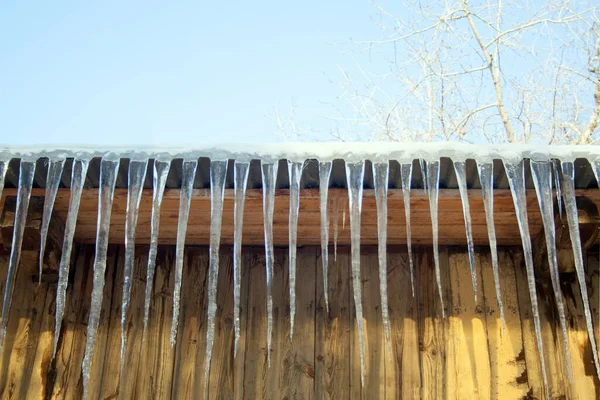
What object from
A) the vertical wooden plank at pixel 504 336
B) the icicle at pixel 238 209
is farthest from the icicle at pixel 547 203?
the icicle at pixel 238 209

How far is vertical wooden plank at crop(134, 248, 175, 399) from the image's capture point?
345 centimetres

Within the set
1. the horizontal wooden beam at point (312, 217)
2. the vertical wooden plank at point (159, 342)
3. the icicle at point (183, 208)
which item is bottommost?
the vertical wooden plank at point (159, 342)

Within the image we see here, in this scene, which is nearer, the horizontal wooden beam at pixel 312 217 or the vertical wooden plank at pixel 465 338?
the horizontal wooden beam at pixel 312 217

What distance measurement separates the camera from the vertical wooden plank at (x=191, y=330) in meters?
3.45

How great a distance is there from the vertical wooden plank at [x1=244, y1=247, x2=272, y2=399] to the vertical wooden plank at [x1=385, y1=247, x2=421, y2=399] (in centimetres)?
64

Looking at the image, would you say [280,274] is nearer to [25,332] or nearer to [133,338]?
[133,338]

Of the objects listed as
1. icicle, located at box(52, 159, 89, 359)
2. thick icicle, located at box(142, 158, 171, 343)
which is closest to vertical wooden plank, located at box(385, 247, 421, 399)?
thick icicle, located at box(142, 158, 171, 343)

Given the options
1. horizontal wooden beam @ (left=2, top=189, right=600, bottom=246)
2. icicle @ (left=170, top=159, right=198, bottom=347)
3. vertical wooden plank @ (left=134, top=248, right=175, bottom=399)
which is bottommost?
vertical wooden plank @ (left=134, top=248, right=175, bottom=399)

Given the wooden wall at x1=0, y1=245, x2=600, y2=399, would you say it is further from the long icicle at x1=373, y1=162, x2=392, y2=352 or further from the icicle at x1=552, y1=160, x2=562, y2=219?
the icicle at x1=552, y1=160, x2=562, y2=219

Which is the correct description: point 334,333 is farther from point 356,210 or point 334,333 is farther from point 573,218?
point 573,218

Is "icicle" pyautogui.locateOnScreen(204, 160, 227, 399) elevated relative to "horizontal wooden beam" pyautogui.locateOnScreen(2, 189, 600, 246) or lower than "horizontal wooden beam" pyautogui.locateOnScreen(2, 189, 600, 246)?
lower

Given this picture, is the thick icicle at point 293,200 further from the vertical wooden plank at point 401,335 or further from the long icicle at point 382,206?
the vertical wooden plank at point 401,335

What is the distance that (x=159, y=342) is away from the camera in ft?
11.7

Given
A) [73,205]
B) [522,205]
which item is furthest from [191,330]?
[522,205]
